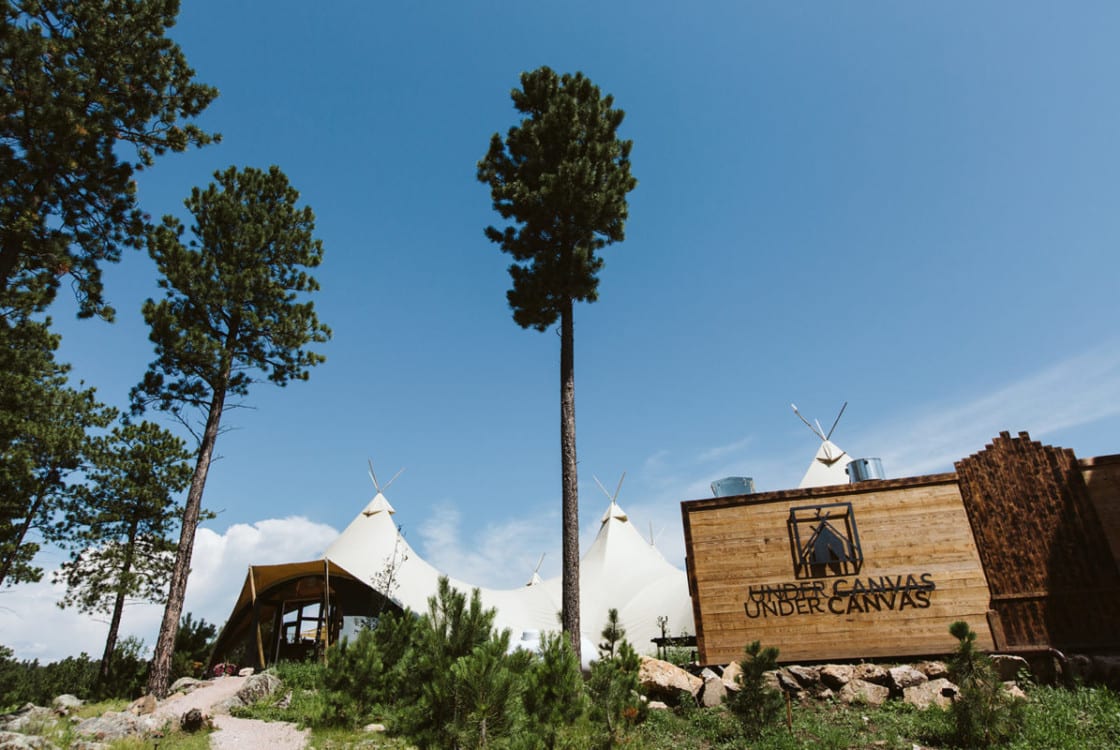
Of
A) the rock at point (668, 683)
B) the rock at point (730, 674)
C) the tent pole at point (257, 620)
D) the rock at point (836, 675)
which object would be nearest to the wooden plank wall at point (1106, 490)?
the rock at point (836, 675)

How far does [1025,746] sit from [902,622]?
419cm

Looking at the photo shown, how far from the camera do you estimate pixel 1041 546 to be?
10.1 meters

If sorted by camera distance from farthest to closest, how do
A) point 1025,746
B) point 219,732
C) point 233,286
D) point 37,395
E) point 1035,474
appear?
point 37,395 → point 233,286 → point 1035,474 → point 219,732 → point 1025,746

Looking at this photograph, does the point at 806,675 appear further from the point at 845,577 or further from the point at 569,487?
the point at 569,487

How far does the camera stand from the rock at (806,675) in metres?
9.66

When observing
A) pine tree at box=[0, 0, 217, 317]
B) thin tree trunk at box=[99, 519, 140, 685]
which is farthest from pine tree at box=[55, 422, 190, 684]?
pine tree at box=[0, 0, 217, 317]

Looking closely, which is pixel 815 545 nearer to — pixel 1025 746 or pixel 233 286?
pixel 1025 746

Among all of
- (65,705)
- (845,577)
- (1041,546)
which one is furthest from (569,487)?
(65,705)

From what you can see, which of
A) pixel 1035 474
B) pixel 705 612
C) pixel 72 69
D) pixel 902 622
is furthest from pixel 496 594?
pixel 72 69

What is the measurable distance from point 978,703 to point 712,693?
3.98 metres

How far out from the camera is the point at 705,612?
35.5 ft

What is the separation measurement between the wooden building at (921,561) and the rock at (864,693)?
86 centimetres

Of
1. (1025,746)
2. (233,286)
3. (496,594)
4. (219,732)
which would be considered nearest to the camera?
(1025,746)

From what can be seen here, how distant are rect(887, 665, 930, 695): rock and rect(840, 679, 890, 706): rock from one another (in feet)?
0.48
